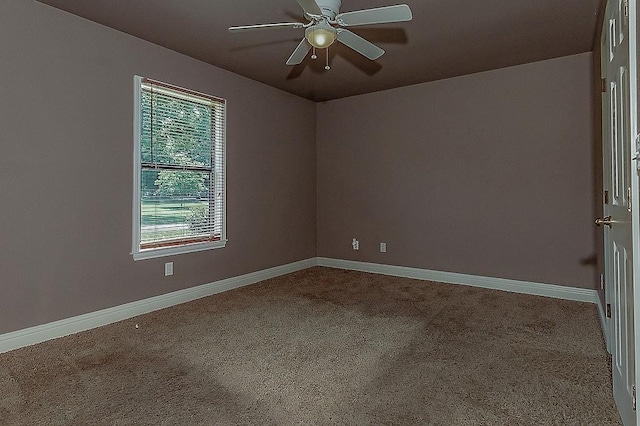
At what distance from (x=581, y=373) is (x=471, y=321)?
3.24 ft

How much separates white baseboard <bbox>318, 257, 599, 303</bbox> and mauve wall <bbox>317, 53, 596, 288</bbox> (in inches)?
2.7

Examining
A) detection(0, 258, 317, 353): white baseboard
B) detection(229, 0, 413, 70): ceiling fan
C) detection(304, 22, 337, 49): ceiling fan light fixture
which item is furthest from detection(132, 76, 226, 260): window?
detection(304, 22, 337, 49): ceiling fan light fixture

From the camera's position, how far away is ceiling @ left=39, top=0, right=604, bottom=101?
9.31ft

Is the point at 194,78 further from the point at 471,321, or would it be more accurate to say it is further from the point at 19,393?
the point at 471,321

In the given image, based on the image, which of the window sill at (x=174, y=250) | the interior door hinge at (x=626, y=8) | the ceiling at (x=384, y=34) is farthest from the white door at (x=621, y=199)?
the window sill at (x=174, y=250)

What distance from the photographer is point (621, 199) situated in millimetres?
1701

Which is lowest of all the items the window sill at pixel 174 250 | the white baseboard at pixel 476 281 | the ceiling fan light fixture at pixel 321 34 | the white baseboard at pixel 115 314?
the white baseboard at pixel 115 314

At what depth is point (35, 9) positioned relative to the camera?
2.76 metres

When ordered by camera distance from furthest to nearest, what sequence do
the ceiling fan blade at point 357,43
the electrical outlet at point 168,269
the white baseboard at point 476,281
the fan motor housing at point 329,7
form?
1. the white baseboard at point 476,281
2. the electrical outlet at point 168,269
3. the ceiling fan blade at point 357,43
4. the fan motor housing at point 329,7

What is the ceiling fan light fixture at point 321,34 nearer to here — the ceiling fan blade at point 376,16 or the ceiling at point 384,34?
the ceiling fan blade at point 376,16

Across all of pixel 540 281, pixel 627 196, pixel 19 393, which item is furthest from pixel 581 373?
pixel 19 393

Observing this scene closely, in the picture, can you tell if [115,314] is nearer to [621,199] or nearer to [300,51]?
[300,51]

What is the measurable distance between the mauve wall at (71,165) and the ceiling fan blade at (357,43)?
6.11ft

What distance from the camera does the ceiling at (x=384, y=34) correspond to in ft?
9.31
